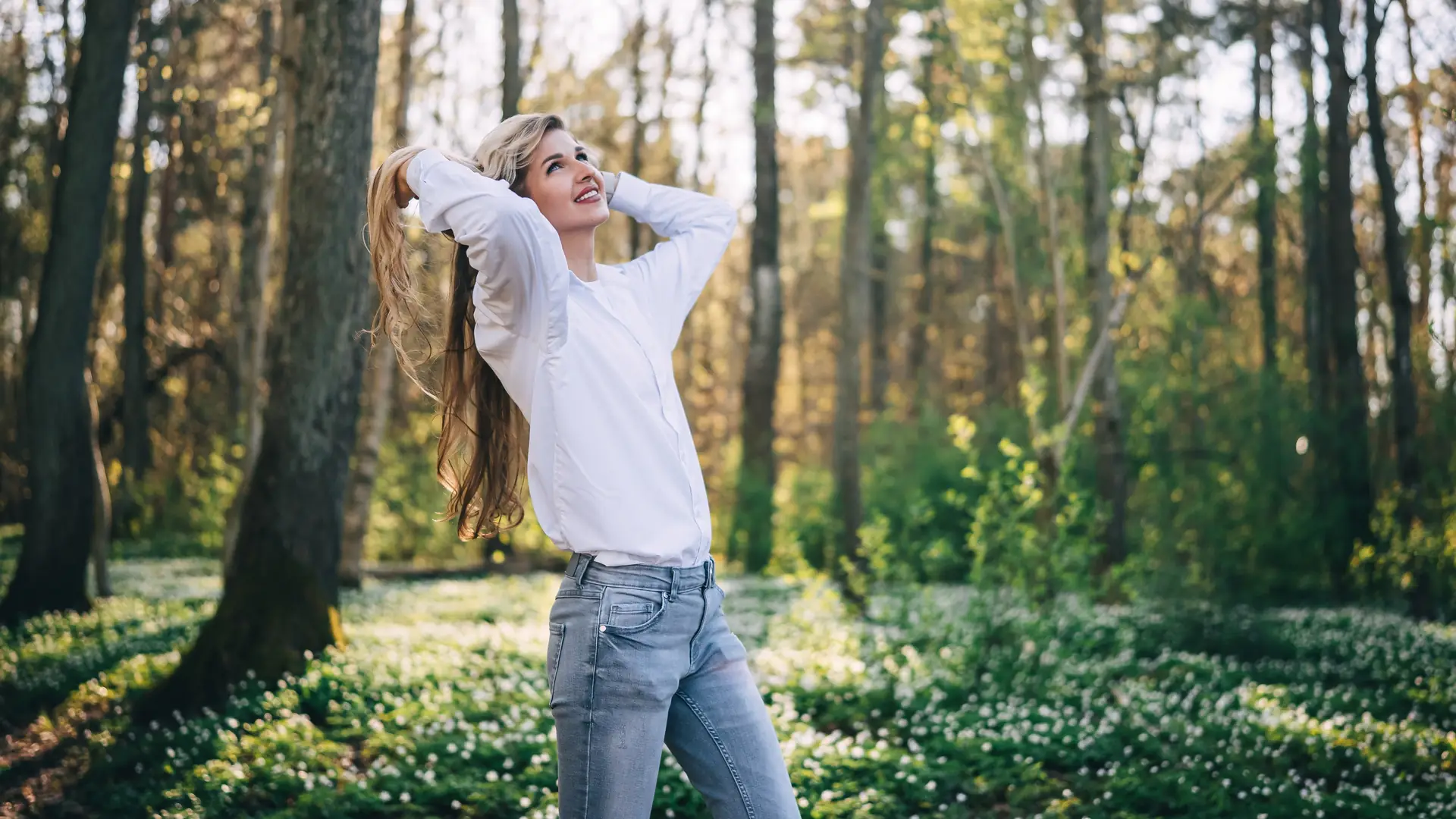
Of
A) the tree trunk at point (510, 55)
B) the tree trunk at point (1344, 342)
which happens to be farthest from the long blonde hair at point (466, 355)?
the tree trunk at point (1344, 342)

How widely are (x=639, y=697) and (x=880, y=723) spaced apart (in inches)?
193

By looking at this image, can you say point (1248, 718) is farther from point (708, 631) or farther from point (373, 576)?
point (373, 576)

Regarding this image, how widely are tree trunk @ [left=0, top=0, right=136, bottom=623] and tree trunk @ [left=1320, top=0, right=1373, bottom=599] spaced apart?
11.8m

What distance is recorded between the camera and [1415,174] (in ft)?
57.7

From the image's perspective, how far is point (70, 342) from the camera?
34.9 feet

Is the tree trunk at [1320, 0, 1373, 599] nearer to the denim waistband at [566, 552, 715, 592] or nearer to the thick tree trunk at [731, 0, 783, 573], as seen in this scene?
the thick tree trunk at [731, 0, 783, 573]

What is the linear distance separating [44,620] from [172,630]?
1.22 meters

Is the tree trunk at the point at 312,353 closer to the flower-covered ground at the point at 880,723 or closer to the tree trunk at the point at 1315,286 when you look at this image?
the flower-covered ground at the point at 880,723

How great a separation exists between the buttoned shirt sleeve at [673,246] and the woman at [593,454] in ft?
0.07

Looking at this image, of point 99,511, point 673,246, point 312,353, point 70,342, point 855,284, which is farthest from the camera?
point 855,284

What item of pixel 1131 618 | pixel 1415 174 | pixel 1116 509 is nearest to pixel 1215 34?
pixel 1415 174

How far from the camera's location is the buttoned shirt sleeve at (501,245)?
2.59 metres

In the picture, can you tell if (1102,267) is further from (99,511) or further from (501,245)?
(501,245)

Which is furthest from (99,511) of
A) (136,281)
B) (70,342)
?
(136,281)
